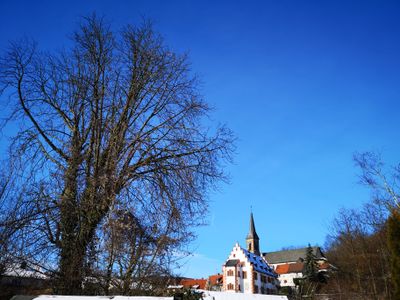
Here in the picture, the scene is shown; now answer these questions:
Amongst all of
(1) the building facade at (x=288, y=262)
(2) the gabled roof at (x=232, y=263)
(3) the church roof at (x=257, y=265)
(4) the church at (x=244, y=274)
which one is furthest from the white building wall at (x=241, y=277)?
(1) the building facade at (x=288, y=262)

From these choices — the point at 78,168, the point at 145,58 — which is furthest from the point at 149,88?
the point at 78,168

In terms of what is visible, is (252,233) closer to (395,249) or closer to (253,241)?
(253,241)

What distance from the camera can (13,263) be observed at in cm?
536

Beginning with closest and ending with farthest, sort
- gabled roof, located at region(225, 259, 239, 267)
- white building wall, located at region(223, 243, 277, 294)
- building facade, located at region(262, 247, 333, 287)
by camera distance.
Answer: white building wall, located at region(223, 243, 277, 294) → gabled roof, located at region(225, 259, 239, 267) → building facade, located at region(262, 247, 333, 287)

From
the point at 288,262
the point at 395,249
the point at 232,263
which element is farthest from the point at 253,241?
the point at 395,249

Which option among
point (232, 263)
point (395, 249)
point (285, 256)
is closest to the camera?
point (395, 249)

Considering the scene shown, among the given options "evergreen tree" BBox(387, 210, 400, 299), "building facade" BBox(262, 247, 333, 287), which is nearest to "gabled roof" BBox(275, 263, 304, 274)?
"building facade" BBox(262, 247, 333, 287)

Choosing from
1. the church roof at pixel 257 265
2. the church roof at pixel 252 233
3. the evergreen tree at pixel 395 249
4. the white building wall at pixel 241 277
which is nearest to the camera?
the evergreen tree at pixel 395 249

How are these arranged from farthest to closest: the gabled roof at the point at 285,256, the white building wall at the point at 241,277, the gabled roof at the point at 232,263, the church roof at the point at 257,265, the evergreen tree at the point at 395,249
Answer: the gabled roof at the point at 285,256
the church roof at the point at 257,265
the gabled roof at the point at 232,263
the white building wall at the point at 241,277
the evergreen tree at the point at 395,249

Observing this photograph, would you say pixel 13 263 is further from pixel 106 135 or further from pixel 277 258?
pixel 277 258

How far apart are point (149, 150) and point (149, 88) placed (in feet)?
6.66

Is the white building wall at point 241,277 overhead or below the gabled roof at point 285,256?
below

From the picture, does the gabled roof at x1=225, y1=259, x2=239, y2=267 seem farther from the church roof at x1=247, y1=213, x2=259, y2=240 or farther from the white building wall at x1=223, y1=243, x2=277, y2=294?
the church roof at x1=247, y1=213, x2=259, y2=240

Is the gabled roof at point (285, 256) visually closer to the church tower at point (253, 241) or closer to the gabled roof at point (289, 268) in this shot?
the gabled roof at point (289, 268)
